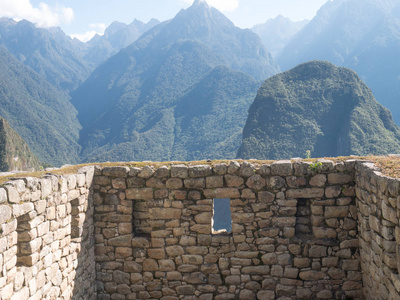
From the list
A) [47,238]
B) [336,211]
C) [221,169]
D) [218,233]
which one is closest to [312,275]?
[336,211]

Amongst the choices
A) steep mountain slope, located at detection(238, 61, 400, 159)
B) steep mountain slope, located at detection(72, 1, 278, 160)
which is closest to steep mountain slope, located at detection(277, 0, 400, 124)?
steep mountain slope, located at detection(72, 1, 278, 160)

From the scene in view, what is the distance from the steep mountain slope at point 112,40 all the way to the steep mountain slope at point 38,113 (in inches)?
1948

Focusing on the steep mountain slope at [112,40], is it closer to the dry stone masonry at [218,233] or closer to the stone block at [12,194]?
the dry stone masonry at [218,233]

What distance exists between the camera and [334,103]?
62875mm

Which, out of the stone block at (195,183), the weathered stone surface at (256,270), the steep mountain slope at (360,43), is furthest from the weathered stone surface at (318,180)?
the steep mountain slope at (360,43)

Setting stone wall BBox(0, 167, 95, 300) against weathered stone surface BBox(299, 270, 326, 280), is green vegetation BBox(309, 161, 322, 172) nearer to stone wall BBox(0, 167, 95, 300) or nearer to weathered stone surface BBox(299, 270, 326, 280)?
weathered stone surface BBox(299, 270, 326, 280)

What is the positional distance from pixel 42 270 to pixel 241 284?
3.44m

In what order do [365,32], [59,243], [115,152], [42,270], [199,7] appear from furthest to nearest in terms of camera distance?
[199,7], [365,32], [115,152], [59,243], [42,270]

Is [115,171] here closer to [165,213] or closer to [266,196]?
[165,213]

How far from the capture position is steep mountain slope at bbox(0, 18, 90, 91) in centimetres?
12381

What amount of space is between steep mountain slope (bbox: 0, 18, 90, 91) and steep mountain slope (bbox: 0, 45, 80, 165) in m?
14.4

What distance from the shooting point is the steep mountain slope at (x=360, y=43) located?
111 m

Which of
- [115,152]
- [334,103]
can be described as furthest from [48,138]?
[334,103]

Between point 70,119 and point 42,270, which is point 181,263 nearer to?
point 42,270
